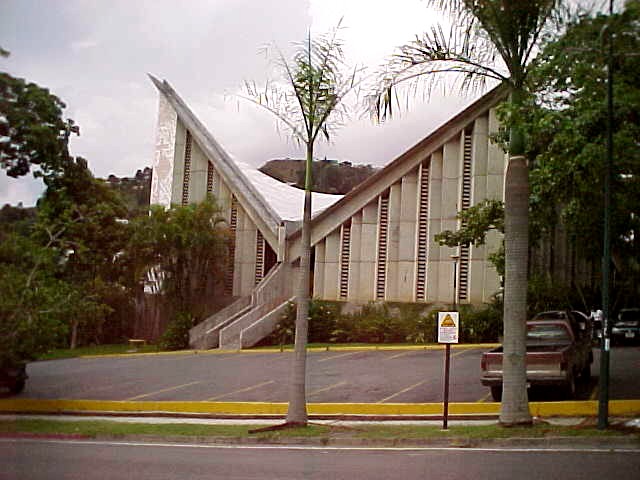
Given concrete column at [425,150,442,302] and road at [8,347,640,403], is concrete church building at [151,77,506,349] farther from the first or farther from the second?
road at [8,347,640,403]

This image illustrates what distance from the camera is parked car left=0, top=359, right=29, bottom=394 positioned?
448 centimetres

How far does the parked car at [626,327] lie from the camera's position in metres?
21.6

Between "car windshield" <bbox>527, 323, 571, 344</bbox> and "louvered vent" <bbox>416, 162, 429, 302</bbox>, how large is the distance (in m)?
10.1

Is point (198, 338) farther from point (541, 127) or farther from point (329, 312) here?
point (541, 127)

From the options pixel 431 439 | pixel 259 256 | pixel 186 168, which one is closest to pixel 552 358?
pixel 431 439

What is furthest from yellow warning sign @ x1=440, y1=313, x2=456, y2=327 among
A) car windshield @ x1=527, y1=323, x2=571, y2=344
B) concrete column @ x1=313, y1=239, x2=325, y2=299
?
concrete column @ x1=313, y1=239, x2=325, y2=299

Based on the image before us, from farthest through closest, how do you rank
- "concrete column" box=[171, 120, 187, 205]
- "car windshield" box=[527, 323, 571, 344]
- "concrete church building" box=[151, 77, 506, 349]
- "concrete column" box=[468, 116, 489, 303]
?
1. "concrete church building" box=[151, 77, 506, 349]
2. "concrete column" box=[468, 116, 489, 303]
3. "concrete column" box=[171, 120, 187, 205]
4. "car windshield" box=[527, 323, 571, 344]

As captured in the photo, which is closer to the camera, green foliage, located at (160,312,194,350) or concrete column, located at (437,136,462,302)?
Result: green foliage, located at (160,312,194,350)

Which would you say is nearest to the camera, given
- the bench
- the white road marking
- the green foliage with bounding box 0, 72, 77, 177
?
the green foliage with bounding box 0, 72, 77, 177

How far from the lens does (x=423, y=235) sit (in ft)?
89.9

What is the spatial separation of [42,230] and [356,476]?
5.30 meters

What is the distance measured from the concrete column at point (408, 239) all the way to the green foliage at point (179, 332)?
302 inches

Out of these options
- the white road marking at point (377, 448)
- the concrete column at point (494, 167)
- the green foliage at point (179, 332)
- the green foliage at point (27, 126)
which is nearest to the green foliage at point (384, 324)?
the concrete column at point (494, 167)

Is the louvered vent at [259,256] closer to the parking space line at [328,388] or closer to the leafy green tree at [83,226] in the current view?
the parking space line at [328,388]
